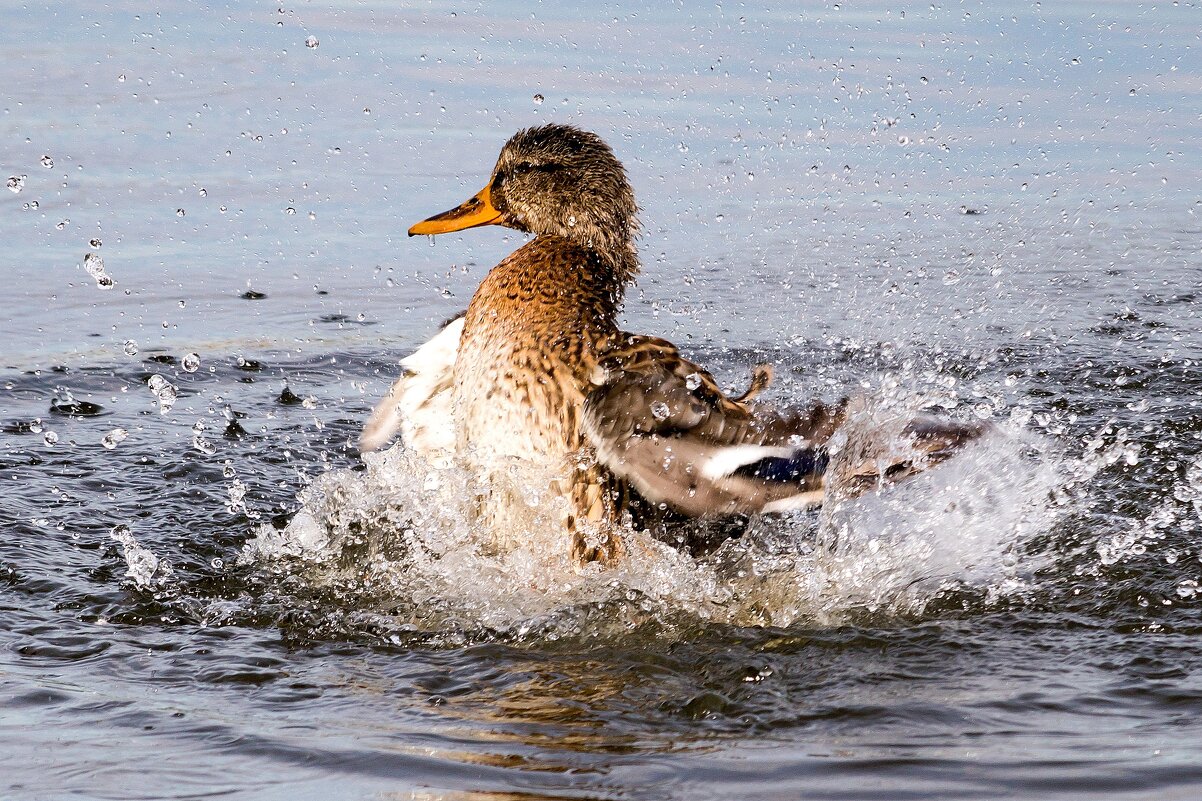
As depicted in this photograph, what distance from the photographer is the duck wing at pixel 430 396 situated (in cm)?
468

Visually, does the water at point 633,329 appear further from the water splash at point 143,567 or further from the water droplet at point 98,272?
the water droplet at point 98,272

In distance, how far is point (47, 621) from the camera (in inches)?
159

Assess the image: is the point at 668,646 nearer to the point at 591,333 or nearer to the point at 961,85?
the point at 591,333

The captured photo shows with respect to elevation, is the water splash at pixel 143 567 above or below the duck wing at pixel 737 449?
below

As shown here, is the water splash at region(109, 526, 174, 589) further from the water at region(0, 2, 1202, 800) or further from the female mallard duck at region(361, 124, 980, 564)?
the female mallard duck at region(361, 124, 980, 564)

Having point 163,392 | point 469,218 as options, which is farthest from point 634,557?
point 163,392

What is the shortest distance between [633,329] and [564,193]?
2.28 metres

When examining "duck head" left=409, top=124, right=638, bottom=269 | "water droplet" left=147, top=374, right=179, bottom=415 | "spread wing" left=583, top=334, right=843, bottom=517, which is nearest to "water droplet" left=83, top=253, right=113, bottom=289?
"water droplet" left=147, top=374, right=179, bottom=415

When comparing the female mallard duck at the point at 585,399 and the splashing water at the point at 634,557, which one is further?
the splashing water at the point at 634,557

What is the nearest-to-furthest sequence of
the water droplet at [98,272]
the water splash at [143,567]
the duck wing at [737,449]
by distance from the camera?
the duck wing at [737,449], the water splash at [143,567], the water droplet at [98,272]

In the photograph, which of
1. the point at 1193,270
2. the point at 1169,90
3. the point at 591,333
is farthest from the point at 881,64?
the point at 591,333

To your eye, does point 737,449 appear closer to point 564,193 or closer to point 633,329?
point 564,193

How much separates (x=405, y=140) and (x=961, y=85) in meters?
3.71

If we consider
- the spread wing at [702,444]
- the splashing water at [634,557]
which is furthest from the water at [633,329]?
the spread wing at [702,444]
